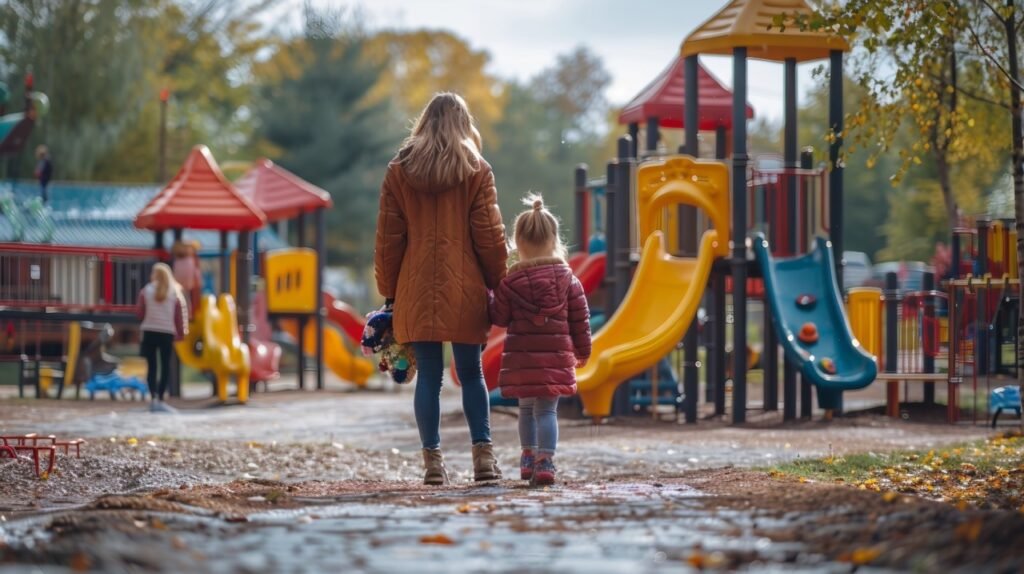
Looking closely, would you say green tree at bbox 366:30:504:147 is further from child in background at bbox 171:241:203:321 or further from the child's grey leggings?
the child's grey leggings

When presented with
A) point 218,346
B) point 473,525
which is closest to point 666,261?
point 218,346

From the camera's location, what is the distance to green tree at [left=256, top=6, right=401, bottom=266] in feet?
152

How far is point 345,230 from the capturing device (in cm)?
4759

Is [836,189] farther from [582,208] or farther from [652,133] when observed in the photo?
[652,133]

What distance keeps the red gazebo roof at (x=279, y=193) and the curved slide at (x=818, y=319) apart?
39.2 ft

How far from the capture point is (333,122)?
46125 millimetres

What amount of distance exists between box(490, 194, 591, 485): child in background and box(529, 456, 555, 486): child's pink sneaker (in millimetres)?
18

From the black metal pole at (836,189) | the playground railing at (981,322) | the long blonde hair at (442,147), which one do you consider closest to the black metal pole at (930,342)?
the playground railing at (981,322)

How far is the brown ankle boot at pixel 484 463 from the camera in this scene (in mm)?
7887

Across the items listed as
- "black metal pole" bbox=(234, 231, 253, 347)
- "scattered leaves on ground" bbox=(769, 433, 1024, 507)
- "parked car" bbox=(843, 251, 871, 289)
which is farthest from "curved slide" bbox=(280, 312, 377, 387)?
"parked car" bbox=(843, 251, 871, 289)

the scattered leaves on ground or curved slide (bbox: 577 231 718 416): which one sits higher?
curved slide (bbox: 577 231 718 416)

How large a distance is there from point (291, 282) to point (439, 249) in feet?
59.8

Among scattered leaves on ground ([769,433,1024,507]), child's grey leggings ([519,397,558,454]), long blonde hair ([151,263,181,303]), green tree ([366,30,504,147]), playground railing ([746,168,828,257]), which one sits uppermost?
green tree ([366,30,504,147])

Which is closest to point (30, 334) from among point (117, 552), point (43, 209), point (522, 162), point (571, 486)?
point (43, 209)
